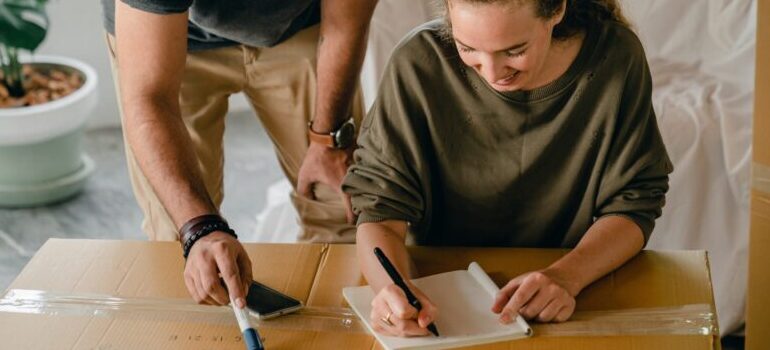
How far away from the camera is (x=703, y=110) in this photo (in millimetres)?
2158

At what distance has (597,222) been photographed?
1.46 m

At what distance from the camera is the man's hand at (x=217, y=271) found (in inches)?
52.6

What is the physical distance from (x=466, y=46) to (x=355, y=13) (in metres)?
0.52

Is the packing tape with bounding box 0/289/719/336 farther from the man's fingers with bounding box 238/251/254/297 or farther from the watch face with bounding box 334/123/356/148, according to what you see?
the watch face with bounding box 334/123/356/148

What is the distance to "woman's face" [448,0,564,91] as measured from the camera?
1.28 meters

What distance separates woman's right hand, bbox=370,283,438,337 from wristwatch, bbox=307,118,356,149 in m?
0.61

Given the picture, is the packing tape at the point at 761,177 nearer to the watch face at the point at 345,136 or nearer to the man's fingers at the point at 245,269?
the watch face at the point at 345,136

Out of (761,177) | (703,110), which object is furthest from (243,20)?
Answer: (703,110)

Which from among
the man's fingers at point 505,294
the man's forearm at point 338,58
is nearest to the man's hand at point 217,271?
the man's fingers at point 505,294

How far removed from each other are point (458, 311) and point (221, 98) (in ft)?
2.73

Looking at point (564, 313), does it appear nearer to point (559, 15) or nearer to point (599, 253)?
point (599, 253)

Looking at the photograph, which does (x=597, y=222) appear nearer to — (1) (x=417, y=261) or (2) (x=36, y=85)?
(1) (x=417, y=261)

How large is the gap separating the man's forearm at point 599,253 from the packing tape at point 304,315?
6cm

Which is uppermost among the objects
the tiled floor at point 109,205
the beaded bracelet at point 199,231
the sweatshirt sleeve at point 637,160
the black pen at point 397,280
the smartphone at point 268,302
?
the sweatshirt sleeve at point 637,160
